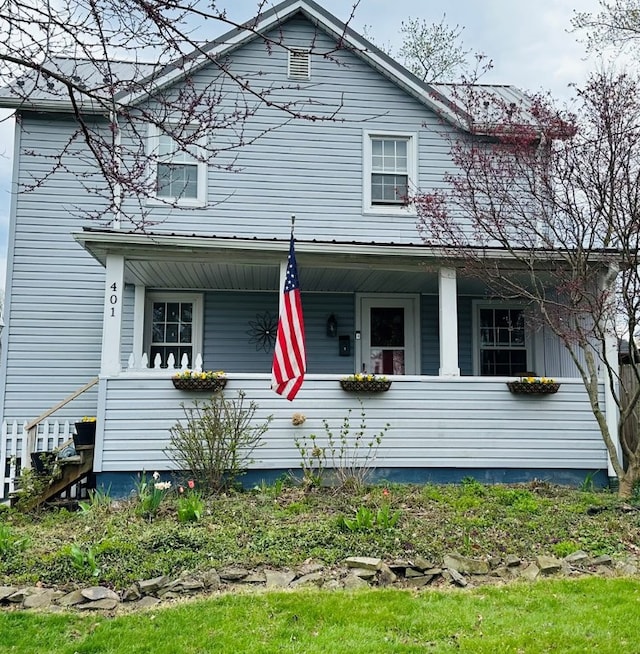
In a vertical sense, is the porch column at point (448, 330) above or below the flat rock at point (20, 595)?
above

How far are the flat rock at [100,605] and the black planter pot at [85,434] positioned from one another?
3899 millimetres

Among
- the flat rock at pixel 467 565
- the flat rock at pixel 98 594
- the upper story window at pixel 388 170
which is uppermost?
the upper story window at pixel 388 170

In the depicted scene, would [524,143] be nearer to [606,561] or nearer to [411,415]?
[411,415]

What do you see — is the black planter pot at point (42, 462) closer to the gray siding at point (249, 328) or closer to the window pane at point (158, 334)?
the window pane at point (158, 334)

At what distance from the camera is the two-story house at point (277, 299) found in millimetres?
7773

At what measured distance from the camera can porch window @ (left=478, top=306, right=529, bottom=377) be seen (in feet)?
34.7

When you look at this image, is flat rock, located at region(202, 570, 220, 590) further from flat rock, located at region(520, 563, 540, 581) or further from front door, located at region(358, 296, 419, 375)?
front door, located at region(358, 296, 419, 375)

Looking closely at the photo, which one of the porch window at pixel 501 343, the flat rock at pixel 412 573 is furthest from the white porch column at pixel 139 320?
the flat rock at pixel 412 573

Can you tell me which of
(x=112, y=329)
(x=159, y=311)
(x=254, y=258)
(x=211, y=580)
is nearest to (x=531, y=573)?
(x=211, y=580)

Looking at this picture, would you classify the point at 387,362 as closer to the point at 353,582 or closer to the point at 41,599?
the point at 353,582

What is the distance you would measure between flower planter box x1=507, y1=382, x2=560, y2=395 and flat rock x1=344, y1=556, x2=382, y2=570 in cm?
405

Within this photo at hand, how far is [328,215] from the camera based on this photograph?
10336mm

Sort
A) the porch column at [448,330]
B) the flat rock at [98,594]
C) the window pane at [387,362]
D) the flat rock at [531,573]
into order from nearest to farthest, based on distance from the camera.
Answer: the flat rock at [98,594] → the flat rock at [531,573] → the porch column at [448,330] → the window pane at [387,362]

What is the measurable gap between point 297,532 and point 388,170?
7.12m
